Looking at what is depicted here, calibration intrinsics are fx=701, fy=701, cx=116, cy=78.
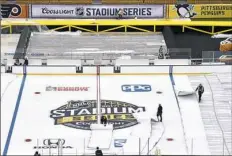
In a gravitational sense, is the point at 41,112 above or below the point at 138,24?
below

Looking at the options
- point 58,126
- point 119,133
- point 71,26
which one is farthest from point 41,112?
point 71,26

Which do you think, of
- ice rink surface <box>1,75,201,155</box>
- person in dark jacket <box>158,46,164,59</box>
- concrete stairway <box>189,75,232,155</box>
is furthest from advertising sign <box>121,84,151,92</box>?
person in dark jacket <box>158,46,164,59</box>

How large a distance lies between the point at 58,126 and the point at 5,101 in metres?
2.61

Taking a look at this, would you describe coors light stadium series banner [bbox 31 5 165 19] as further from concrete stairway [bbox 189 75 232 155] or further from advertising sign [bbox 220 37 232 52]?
concrete stairway [bbox 189 75 232 155]

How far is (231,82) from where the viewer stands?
24438 mm

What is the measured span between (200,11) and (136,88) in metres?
11.2

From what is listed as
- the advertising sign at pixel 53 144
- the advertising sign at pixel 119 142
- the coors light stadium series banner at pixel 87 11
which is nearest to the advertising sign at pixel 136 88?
the advertising sign at pixel 119 142

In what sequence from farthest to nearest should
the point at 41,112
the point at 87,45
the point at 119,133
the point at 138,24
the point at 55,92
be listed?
the point at 138,24 → the point at 87,45 → the point at 55,92 → the point at 41,112 → the point at 119,133

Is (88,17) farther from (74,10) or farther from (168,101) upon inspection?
(168,101)

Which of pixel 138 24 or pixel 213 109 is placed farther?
pixel 138 24

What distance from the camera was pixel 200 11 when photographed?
33719 millimetres

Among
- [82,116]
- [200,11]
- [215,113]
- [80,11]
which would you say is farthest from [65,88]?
[200,11]

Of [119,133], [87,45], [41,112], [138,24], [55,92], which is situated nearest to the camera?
[119,133]

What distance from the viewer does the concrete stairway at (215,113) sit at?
64.5 ft
